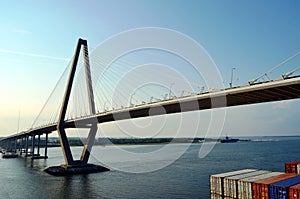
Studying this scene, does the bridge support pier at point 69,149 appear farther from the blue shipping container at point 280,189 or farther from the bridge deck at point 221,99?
the blue shipping container at point 280,189

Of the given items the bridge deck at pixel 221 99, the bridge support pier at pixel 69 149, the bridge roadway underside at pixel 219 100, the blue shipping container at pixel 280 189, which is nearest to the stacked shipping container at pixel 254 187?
the blue shipping container at pixel 280 189

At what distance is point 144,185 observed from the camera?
27.2 m

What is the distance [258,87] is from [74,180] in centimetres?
2346

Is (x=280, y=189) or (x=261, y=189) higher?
(x=280, y=189)

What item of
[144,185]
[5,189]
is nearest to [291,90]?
[144,185]

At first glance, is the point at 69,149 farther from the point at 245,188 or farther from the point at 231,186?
the point at 245,188

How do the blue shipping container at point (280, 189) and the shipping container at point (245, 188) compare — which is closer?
the blue shipping container at point (280, 189)

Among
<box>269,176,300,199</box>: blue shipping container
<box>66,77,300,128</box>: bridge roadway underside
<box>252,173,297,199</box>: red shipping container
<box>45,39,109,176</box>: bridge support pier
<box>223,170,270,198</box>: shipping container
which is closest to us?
<box>269,176,300,199</box>: blue shipping container

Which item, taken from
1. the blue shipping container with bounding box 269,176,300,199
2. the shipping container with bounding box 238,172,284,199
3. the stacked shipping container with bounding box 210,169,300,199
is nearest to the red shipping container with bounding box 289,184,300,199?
the stacked shipping container with bounding box 210,169,300,199

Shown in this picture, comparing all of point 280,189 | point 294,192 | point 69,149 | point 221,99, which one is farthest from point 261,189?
point 69,149

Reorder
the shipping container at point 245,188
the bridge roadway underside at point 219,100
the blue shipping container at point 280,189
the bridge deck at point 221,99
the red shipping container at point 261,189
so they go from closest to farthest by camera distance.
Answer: the blue shipping container at point 280,189, the red shipping container at point 261,189, the shipping container at point 245,188, the bridge deck at point 221,99, the bridge roadway underside at point 219,100

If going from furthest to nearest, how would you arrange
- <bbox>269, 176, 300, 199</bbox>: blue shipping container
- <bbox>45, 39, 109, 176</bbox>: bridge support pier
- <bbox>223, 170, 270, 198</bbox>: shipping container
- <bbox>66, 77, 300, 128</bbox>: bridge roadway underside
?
<bbox>45, 39, 109, 176</bbox>: bridge support pier < <bbox>66, 77, 300, 128</bbox>: bridge roadway underside < <bbox>223, 170, 270, 198</bbox>: shipping container < <bbox>269, 176, 300, 199</bbox>: blue shipping container

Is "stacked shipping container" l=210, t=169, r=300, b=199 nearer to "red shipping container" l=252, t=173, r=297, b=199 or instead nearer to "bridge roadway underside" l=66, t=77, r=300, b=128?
"red shipping container" l=252, t=173, r=297, b=199

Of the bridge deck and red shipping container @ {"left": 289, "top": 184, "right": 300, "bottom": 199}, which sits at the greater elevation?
the bridge deck
